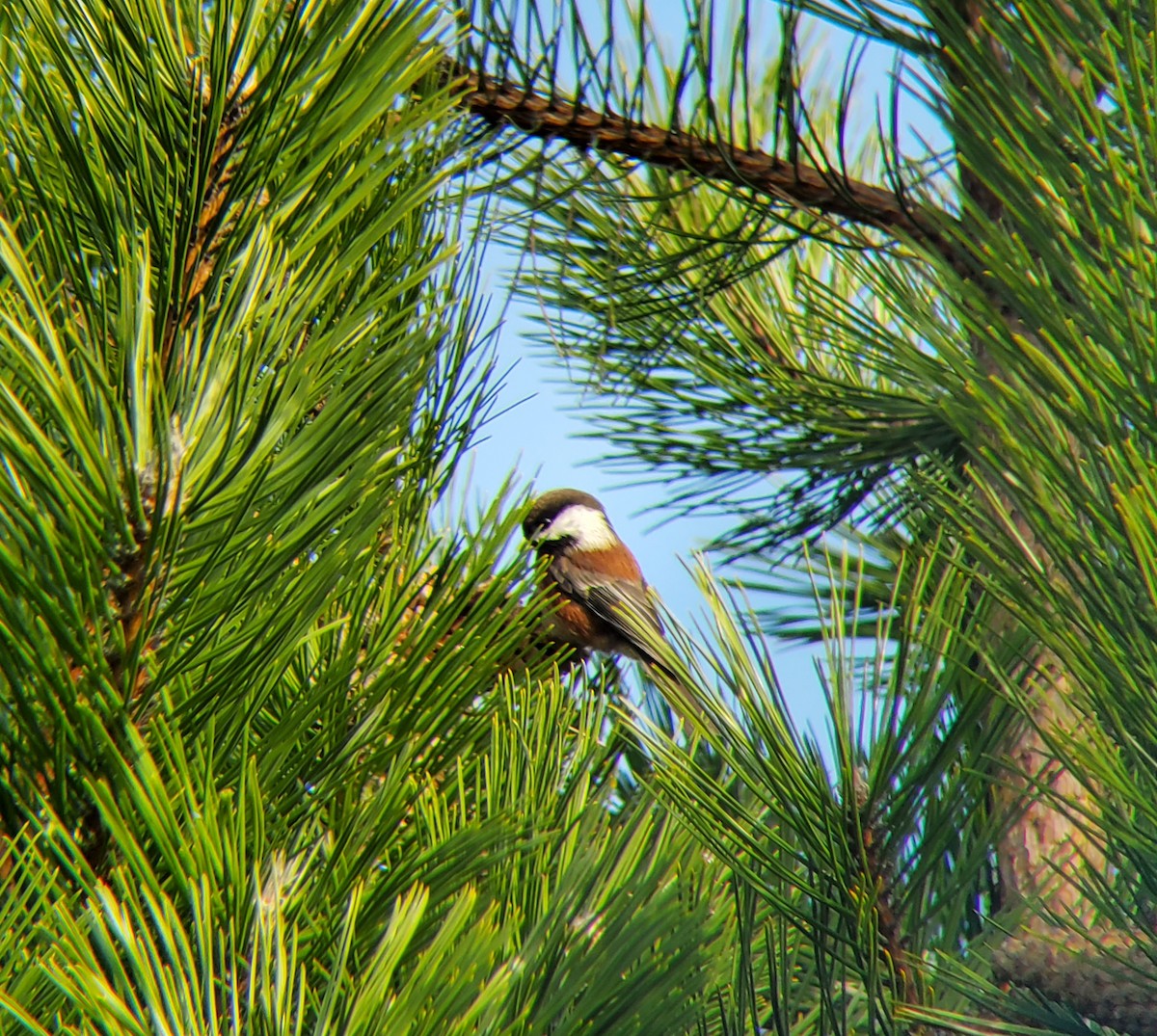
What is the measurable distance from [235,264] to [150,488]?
169mm

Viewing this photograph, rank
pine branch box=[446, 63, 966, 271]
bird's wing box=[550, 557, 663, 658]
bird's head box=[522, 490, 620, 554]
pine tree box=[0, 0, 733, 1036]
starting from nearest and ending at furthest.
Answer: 1. pine tree box=[0, 0, 733, 1036]
2. pine branch box=[446, 63, 966, 271]
3. bird's wing box=[550, 557, 663, 658]
4. bird's head box=[522, 490, 620, 554]

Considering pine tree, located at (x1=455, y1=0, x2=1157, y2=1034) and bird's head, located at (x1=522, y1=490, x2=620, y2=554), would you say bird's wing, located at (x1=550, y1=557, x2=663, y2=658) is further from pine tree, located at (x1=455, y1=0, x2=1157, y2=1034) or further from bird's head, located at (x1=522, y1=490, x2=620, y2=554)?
pine tree, located at (x1=455, y1=0, x2=1157, y2=1034)

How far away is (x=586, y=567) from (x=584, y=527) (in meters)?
0.12

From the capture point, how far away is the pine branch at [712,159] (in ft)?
4.83

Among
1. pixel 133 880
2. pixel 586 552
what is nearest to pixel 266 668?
pixel 133 880

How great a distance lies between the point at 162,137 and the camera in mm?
635

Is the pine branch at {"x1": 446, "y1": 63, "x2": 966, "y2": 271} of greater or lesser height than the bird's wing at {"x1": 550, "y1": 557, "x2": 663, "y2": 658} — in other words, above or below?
above

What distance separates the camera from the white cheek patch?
2580 mm

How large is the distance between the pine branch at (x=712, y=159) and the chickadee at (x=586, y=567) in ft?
3.11

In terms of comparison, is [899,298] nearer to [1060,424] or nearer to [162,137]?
[1060,424]

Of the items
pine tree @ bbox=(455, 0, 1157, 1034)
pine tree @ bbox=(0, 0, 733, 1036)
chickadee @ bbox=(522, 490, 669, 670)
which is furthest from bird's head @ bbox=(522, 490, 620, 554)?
pine tree @ bbox=(0, 0, 733, 1036)

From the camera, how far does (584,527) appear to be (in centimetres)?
263

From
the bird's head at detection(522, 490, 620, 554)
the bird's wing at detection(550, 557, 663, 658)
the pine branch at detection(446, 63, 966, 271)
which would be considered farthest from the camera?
the bird's head at detection(522, 490, 620, 554)

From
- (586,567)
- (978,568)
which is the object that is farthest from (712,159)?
(586,567)
